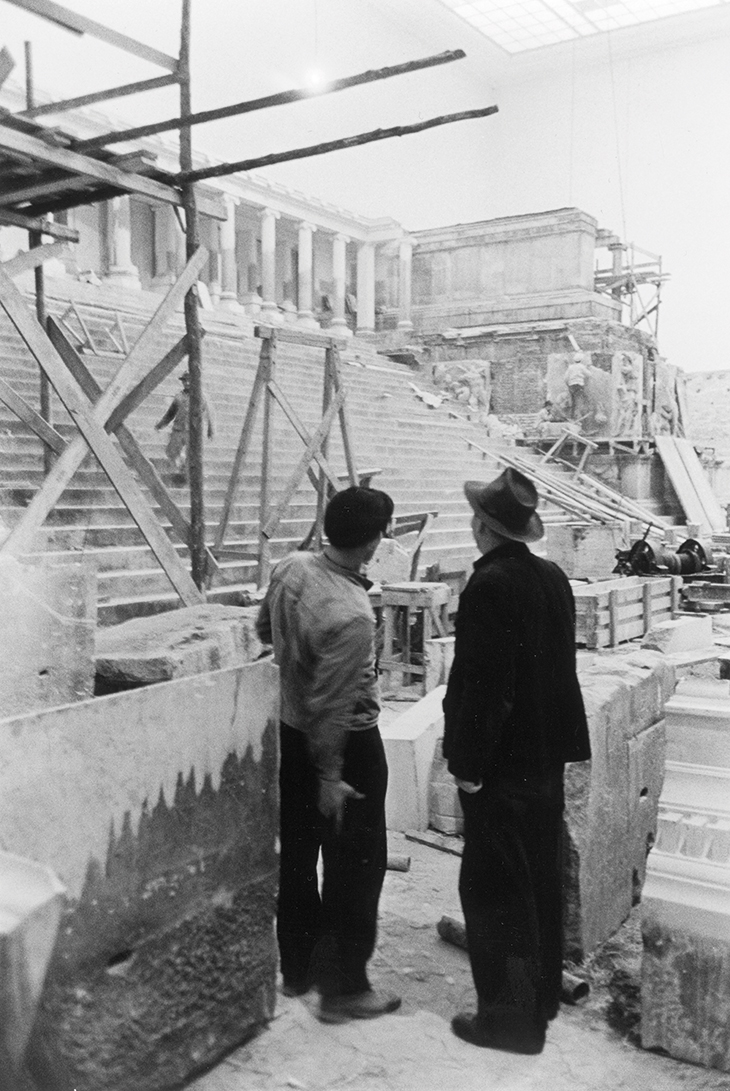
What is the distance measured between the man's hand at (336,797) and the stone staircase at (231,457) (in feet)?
3.43

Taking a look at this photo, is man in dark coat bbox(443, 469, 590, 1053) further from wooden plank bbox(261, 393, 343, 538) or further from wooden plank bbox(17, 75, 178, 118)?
wooden plank bbox(261, 393, 343, 538)

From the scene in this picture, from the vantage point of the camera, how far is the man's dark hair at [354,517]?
10.2 feet

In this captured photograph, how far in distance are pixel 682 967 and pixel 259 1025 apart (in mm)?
1298

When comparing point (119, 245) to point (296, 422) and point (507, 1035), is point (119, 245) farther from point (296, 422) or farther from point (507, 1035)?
point (507, 1035)

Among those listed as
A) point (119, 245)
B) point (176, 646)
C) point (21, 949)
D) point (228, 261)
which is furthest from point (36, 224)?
point (228, 261)

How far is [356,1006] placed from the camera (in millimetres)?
3107

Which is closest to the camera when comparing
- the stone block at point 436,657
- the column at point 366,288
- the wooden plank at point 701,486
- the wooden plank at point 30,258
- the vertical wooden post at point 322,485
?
the wooden plank at point 30,258

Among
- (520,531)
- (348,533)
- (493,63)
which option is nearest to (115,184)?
(348,533)

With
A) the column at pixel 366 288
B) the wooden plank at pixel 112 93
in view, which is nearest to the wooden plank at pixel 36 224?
the wooden plank at pixel 112 93

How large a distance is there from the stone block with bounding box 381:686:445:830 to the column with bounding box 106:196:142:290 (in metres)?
19.7

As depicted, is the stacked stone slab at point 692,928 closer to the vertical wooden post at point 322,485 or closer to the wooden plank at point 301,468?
the wooden plank at point 301,468

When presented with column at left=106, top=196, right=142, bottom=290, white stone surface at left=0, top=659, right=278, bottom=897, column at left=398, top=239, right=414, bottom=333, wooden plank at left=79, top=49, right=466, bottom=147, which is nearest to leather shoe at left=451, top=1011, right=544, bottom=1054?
white stone surface at left=0, top=659, right=278, bottom=897

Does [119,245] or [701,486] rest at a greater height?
[119,245]

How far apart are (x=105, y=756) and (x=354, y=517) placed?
1.14 meters
